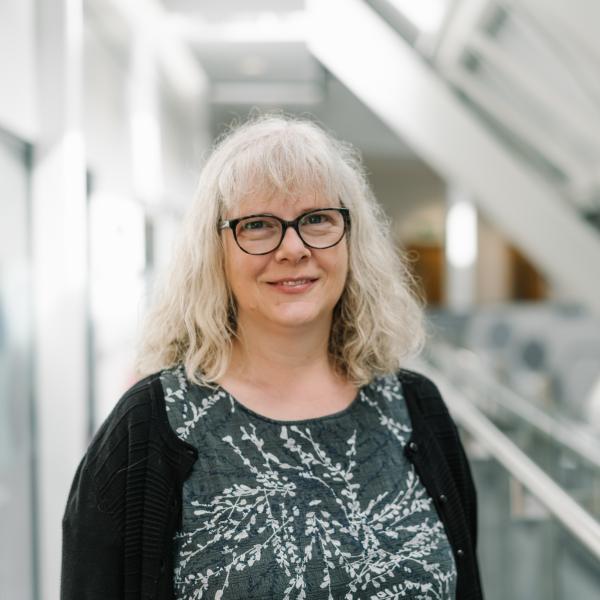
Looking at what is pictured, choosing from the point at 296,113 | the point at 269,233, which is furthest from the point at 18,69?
the point at 269,233

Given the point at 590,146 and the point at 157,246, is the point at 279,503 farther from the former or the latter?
the point at 157,246

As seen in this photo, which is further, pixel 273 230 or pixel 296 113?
pixel 296 113

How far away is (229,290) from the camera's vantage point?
5.19ft

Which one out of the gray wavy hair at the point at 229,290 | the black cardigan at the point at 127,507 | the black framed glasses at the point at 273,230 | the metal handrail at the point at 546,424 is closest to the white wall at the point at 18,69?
the gray wavy hair at the point at 229,290

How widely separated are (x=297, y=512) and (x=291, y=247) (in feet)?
1.55

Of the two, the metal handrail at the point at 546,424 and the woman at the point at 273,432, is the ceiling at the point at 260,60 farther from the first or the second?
the woman at the point at 273,432

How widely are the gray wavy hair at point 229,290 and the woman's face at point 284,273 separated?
0.03 metres

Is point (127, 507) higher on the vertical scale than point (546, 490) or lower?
higher

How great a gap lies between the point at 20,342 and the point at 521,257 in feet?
67.7

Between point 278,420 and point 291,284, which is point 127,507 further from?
point 291,284

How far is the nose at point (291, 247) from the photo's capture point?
1429 mm

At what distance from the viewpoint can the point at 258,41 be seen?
8562mm

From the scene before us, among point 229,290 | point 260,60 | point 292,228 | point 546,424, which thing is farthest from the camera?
point 260,60

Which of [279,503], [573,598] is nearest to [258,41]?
[573,598]
